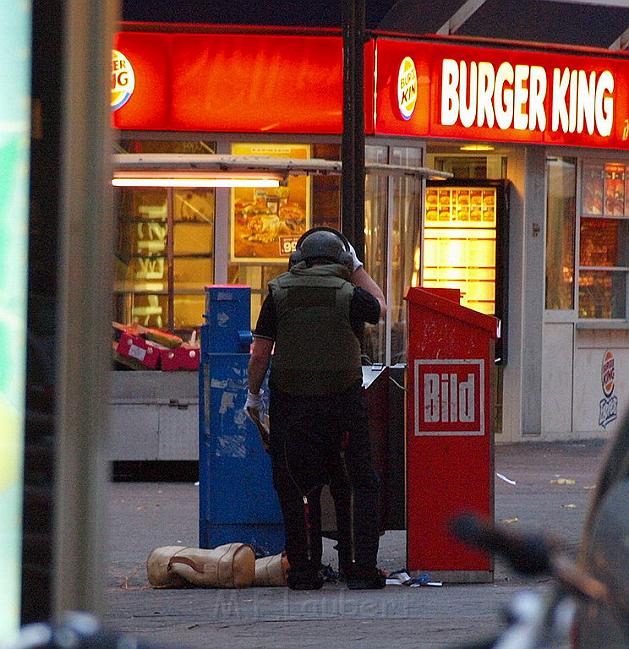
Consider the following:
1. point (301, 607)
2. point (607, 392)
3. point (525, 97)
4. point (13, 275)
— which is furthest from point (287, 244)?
point (13, 275)

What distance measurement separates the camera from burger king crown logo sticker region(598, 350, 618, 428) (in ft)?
52.9

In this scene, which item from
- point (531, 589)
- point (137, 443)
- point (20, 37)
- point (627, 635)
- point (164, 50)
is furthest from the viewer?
point (164, 50)

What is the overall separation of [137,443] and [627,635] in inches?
407

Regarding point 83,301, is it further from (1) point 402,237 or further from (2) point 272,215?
(1) point 402,237

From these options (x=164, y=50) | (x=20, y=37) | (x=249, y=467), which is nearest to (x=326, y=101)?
(x=164, y=50)

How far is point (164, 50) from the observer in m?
14.3

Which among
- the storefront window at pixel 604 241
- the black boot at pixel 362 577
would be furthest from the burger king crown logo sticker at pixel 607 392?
the black boot at pixel 362 577

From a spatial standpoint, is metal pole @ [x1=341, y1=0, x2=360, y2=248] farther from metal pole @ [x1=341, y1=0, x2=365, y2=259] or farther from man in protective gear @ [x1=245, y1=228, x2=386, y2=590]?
man in protective gear @ [x1=245, y1=228, x2=386, y2=590]

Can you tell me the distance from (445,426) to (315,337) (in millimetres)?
933

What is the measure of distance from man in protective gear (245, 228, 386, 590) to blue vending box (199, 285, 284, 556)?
59 cm

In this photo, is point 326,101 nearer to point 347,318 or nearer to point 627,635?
point 347,318

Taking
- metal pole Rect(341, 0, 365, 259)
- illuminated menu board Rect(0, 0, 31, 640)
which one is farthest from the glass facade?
illuminated menu board Rect(0, 0, 31, 640)

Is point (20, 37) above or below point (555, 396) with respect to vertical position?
above

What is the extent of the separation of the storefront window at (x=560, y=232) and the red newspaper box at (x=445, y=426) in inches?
319
